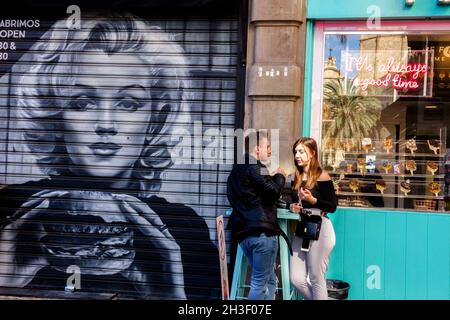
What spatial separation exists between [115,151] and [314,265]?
2784 mm

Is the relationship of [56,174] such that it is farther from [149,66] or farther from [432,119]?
[432,119]

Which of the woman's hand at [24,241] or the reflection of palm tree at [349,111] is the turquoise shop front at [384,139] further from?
the woman's hand at [24,241]

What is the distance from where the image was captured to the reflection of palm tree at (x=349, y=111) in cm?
584

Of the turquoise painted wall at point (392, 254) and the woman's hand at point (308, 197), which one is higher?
the woman's hand at point (308, 197)

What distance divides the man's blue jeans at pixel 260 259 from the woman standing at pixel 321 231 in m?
0.28

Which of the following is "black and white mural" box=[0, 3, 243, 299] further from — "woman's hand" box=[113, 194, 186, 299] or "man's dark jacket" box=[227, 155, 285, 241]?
"man's dark jacket" box=[227, 155, 285, 241]

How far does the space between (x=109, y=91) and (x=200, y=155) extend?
136cm

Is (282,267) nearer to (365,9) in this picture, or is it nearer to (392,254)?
(392,254)

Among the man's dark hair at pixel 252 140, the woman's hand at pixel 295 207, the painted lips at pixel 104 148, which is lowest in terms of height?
the woman's hand at pixel 295 207

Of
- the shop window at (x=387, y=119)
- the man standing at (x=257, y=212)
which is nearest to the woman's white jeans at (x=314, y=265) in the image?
the man standing at (x=257, y=212)

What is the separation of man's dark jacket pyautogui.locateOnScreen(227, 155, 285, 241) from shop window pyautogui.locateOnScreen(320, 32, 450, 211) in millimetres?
1395

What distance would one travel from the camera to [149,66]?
6.06m

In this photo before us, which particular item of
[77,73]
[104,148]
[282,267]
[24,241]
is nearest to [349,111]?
[282,267]
